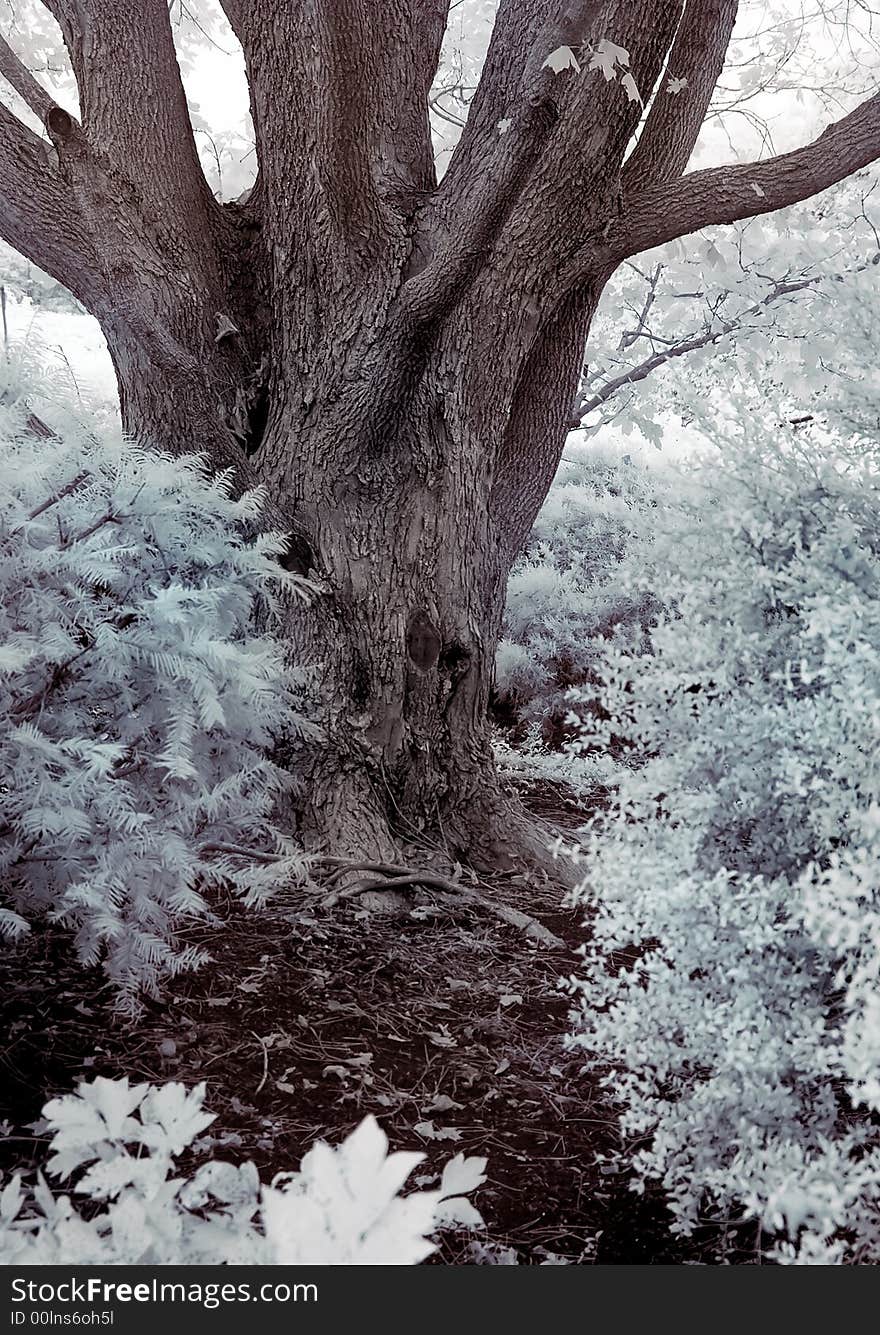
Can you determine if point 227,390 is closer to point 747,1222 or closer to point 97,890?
point 97,890

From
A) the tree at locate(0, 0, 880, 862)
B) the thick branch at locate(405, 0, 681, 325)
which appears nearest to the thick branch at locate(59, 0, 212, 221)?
the tree at locate(0, 0, 880, 862)

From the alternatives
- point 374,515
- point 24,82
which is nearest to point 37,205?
point 24,82

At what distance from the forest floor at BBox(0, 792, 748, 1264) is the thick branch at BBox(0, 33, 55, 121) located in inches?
98.6

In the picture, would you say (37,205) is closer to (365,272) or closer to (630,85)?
(365,272)

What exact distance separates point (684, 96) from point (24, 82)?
7.18 ft

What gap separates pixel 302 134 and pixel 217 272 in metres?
0.51

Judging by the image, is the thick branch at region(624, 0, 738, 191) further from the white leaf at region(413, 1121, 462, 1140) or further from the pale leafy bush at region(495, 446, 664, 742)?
the white leaf at region(413, 1121, 462, 1140)

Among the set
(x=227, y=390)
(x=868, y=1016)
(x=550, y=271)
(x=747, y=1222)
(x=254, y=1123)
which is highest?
(x=550, y=271)

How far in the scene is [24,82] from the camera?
Answer: 3.35m

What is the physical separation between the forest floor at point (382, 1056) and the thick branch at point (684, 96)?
8.53ft

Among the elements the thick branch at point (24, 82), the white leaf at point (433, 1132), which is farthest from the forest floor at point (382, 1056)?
the thick branch at point (24, 82)

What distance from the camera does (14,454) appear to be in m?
2.16
